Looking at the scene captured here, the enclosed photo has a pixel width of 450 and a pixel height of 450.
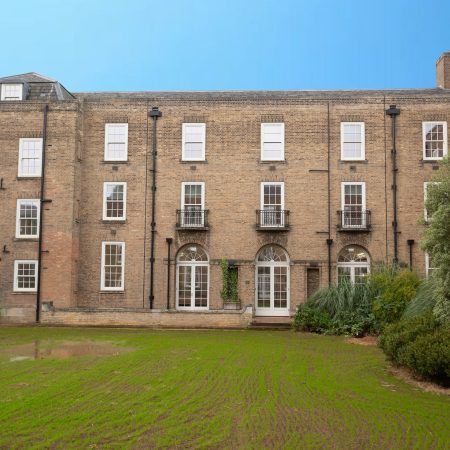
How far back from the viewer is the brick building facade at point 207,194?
25172 mm

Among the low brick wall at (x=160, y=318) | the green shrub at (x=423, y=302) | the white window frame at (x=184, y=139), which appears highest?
the white window frame at (x=184, y=139)

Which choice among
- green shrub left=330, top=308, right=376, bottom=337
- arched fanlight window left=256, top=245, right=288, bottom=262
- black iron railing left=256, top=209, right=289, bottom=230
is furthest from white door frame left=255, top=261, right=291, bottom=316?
green shrub left=330, top=308, right=376, bottom=337

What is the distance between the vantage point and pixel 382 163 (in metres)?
25.6

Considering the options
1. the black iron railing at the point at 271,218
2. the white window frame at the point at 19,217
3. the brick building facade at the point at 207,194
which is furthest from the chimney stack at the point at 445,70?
the white window frame at the point at 19,217

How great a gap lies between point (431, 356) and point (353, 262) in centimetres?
1556

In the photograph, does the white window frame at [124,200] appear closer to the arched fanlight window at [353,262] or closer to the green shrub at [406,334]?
the arched fanlight window at [353,262]

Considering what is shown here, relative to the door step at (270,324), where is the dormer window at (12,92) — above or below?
above

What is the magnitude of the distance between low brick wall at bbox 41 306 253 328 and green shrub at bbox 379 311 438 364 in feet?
32.5

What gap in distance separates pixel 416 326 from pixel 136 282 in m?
15.7

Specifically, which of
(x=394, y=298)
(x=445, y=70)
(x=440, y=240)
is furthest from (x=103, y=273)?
(x=445, y=70)

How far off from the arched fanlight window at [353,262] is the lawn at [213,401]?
1039 cm

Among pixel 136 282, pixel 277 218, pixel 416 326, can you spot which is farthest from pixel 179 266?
pixel 416 326

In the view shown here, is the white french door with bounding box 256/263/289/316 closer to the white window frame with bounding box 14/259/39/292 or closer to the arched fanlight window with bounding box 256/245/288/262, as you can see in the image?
the arched fanlight window with bounding box 256/245/288/262

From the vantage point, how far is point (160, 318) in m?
22.0
